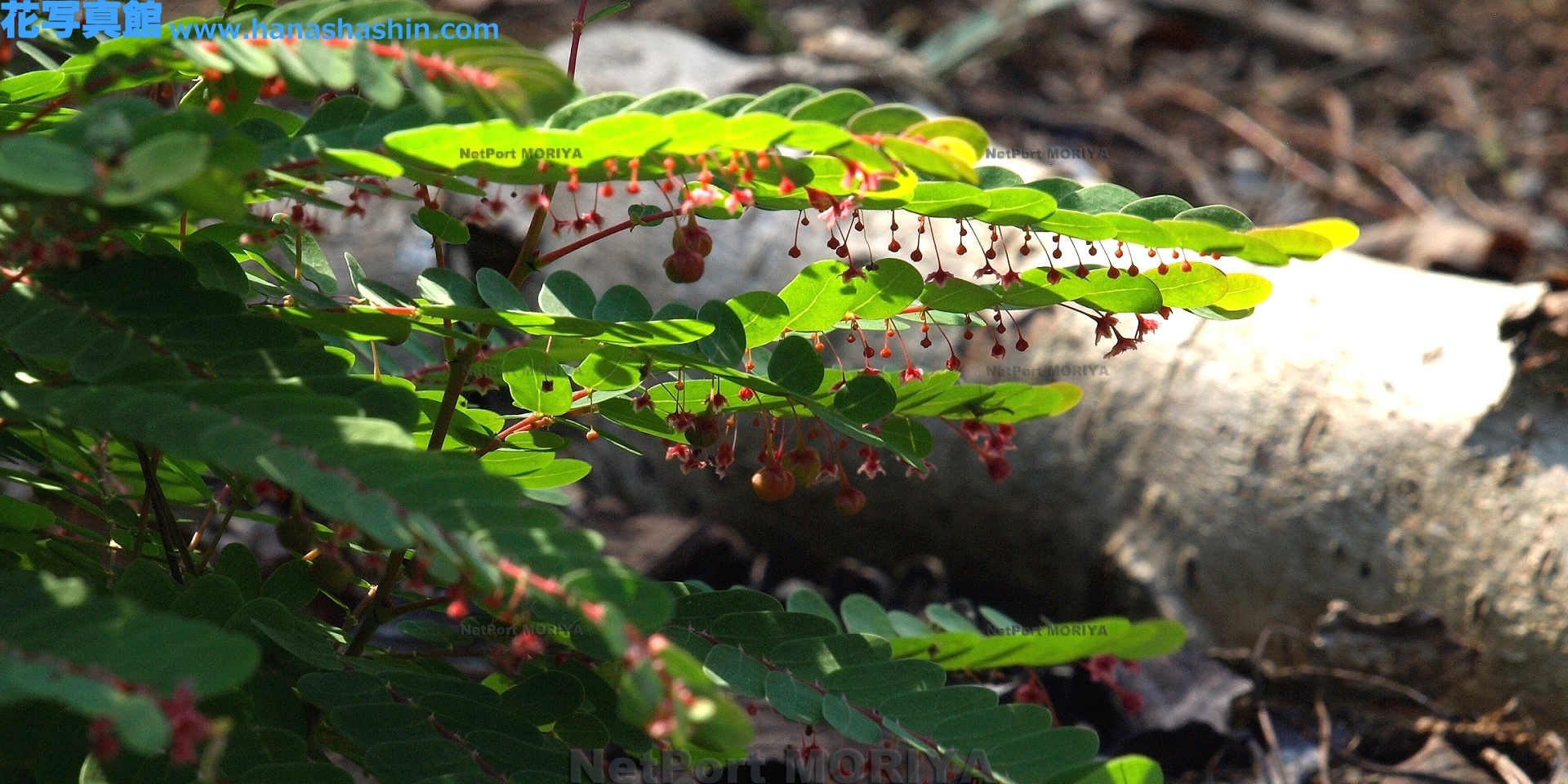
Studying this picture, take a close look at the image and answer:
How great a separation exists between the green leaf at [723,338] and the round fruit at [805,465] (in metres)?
0.21

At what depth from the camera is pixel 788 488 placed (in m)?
1.46

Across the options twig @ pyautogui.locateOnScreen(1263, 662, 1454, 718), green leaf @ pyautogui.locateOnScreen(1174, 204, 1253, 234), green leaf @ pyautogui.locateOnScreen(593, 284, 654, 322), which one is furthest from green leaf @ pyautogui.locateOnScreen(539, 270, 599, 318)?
twig @ pyautogui.locateOnScreen(1263, 662, 1454, 718)

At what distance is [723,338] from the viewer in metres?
1.33

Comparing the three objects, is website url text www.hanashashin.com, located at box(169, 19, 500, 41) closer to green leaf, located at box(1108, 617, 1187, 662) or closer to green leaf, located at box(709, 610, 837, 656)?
green leaf, located at box(709, 610, 837, 656)

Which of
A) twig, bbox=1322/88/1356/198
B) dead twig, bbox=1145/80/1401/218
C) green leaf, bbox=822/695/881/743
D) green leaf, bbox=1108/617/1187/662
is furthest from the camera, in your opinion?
twig, bbox=1322/88/1356/198

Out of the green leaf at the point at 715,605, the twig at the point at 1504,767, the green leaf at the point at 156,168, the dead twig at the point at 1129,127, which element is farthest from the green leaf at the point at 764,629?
the dead twig at the point at 1129,127

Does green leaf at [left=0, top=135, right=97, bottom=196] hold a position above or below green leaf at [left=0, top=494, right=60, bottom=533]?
above

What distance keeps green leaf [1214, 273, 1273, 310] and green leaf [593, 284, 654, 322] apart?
66 cm

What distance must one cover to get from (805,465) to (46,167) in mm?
893

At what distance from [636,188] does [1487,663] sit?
2116mm

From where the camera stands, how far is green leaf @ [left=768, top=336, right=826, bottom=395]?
136cm

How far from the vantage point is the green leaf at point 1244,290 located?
134 cm

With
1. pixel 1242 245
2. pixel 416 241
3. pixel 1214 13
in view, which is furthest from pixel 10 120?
pixel 1214 13

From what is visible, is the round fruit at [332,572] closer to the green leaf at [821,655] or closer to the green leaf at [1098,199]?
the green leaf at [821,655]
